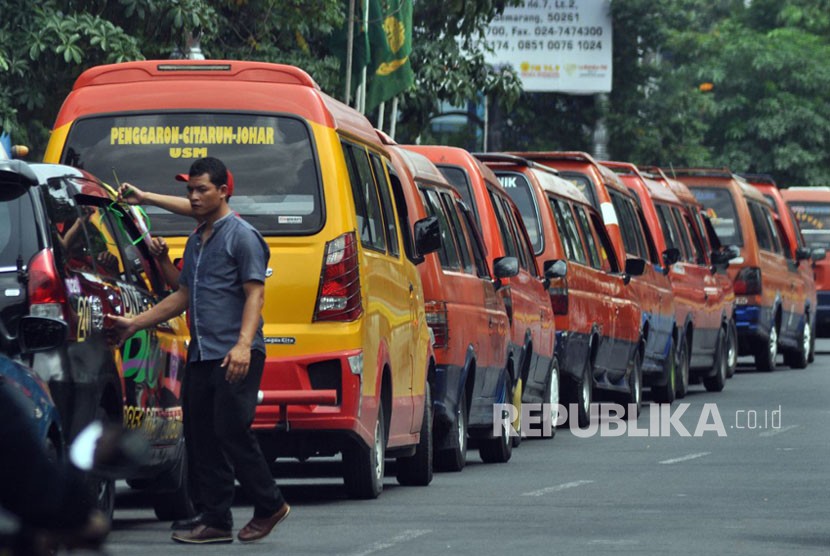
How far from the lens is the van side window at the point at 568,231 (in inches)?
687

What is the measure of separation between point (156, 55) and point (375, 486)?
10.3 metres

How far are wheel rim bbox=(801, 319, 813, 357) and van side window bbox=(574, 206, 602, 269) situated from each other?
11.3 metres

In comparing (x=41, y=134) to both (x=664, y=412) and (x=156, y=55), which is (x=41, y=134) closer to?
(x=156, y=55)

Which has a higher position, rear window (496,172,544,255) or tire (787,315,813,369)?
rear window (496,172,544,255)

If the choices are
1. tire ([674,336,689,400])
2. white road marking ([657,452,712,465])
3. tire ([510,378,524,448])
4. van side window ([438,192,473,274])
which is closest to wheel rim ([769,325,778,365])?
tire ([674,336,689,400])

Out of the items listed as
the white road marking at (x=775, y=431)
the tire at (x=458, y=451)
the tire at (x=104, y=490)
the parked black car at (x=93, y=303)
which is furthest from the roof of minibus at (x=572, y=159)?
the tire at (x=104, y=490)

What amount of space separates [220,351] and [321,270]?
65.4 inches

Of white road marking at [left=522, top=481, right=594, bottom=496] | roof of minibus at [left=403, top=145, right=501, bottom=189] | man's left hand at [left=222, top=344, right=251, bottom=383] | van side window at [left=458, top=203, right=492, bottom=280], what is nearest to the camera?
man's left hand at [left=222, top=344, right=251, bottom=383]

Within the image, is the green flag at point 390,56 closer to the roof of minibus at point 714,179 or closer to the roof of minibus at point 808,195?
the roof of minibus at point 714,179

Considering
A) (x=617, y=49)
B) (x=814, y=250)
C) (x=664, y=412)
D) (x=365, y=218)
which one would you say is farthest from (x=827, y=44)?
(x=365, y=218)

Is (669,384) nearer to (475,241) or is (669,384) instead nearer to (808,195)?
(475,241)

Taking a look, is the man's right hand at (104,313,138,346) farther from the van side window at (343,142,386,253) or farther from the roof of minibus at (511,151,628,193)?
the roof of minibus at (511,151,628,193)

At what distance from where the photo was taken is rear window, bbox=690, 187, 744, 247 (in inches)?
1062

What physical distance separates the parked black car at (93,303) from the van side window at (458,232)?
11.9ft
